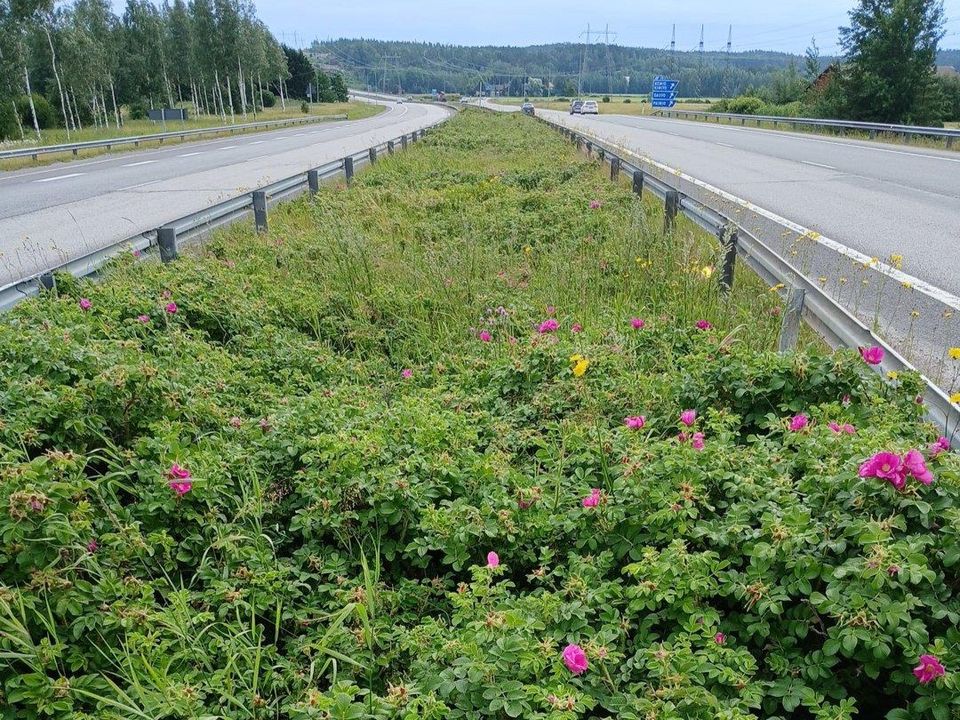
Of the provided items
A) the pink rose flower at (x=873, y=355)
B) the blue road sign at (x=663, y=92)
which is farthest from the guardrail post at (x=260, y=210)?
the blue road sign at (x=663, y=92)

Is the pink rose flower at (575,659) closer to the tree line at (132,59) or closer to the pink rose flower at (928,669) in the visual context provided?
the pink rose flower at (928,669)

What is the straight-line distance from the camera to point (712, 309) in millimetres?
5559

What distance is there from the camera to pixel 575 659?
83.7 inches

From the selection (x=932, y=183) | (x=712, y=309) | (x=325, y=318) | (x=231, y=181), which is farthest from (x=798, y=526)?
(x=231, y=181)

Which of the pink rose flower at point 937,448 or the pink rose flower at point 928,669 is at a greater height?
the pink rose flower at point 937,448

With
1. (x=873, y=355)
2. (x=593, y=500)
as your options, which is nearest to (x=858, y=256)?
(x=873, y=355)

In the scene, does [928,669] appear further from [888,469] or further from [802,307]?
[802,307]

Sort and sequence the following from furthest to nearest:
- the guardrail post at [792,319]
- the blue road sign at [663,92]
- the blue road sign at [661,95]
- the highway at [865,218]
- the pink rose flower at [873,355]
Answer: the blue road sign at [661,95]
the blue road sign at [663,92]
the highway at [865,218]
the guardrail post at [792,319]
the pink rose flower at [873,355]

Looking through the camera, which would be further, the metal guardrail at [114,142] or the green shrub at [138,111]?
the green shrub at [138,111]

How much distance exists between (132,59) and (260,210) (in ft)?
214

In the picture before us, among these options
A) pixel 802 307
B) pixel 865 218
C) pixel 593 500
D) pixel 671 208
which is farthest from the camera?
pixel 865 218

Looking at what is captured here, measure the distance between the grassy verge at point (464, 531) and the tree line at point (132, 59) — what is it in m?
45.4

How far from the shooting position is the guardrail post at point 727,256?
5.68 m

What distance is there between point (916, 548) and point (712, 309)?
3504 millimetres
